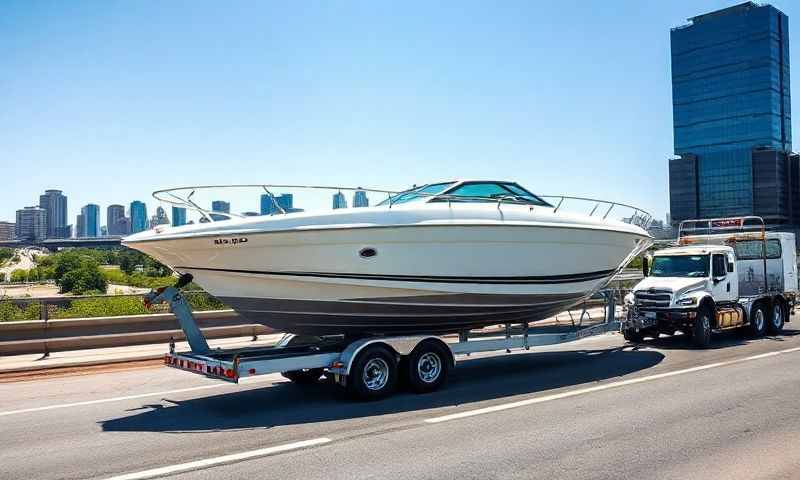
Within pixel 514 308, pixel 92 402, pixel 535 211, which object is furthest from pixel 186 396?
pixel 535 211

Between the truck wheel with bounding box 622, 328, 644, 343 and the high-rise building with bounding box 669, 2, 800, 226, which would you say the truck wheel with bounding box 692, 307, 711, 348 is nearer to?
the truck wheel with bounding box 622, 328, 644, 343

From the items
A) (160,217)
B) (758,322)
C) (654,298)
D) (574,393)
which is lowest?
(574,393)

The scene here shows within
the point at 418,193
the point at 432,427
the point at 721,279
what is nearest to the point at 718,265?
the point at 721,279

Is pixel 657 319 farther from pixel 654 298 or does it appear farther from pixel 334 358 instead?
pixel 334 358

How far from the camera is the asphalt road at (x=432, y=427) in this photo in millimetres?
5434

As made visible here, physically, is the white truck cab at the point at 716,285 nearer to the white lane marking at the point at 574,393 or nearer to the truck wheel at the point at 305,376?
the white lane marking at the point at 574,393

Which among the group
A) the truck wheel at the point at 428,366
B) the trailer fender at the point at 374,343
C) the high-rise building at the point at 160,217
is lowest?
the truck wheel at the point at 428,366

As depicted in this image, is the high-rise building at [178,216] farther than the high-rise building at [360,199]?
No

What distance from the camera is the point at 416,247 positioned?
8742mm

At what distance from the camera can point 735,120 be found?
121562 millimetres

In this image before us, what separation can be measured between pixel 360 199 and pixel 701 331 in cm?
777

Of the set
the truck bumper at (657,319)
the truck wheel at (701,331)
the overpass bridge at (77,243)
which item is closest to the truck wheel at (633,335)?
the truck bumper at (657,319)

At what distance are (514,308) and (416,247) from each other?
7.30ft

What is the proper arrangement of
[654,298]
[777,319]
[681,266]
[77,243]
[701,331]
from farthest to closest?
[77,243]
[777,319]
[681,266]
[654,298]
[701,331]
